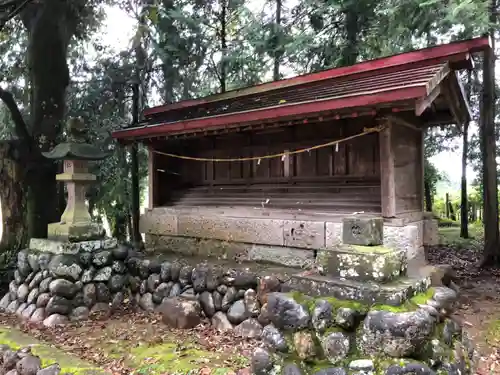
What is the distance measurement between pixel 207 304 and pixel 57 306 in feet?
9.04

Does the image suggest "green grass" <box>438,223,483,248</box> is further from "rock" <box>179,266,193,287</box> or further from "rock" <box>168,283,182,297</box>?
"rock" <box>168,283,182,297</box>

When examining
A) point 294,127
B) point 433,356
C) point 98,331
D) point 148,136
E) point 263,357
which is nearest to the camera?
point 433,356

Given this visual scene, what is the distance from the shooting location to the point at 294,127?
25.0ft

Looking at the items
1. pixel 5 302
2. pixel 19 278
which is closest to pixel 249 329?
pixel 19 278

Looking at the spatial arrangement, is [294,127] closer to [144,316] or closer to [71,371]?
[144,316]

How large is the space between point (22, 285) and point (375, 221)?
6.96 meters

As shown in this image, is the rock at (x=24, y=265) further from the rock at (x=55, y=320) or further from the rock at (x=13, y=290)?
the rock at (x=55, y=320)

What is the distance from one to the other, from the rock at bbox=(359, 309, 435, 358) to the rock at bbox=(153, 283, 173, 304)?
4579 millimetres

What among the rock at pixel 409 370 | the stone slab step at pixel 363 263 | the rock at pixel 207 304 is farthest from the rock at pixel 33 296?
the rock at pixel 409 370

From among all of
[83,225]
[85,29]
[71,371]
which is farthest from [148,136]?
[85,29]

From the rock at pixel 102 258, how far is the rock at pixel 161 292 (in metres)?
1.22

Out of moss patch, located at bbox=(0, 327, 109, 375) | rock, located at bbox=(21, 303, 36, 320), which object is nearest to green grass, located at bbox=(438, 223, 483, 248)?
moss patch, located at bbox=(0, 327, 109, 375)

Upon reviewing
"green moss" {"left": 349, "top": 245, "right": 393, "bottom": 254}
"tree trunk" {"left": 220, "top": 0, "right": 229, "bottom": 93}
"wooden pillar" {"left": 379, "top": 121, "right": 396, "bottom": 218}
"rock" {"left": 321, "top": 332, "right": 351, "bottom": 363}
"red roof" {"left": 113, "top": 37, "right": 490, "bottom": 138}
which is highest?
"tree trunk" {"left": 220, "top": 0, "right": 229, "bottom": 93}

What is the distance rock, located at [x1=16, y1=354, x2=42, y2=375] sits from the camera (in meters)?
5.22
